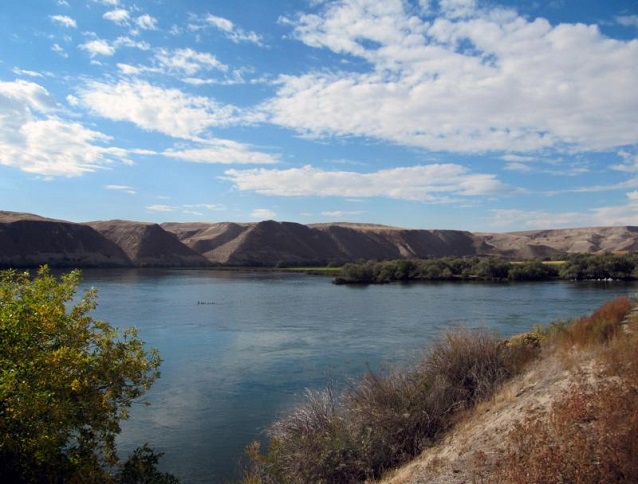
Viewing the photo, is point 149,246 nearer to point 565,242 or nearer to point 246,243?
point 246,243

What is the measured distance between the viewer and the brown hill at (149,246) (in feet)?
351

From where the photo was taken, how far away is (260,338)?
1081 inches

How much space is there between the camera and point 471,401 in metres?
11.2

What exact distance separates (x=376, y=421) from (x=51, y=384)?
5650mm

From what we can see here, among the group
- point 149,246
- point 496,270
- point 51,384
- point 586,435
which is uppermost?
point 149,246

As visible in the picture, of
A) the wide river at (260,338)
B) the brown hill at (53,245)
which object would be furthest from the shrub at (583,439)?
the brown hill at (53,245)

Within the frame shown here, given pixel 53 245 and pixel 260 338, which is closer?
pixel 260 338

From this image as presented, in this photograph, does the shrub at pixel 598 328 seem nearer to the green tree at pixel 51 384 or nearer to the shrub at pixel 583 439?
the shrub at pixel 583 439

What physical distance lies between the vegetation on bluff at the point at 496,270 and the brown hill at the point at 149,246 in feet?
170

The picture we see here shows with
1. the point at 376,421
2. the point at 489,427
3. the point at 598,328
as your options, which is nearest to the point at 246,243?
the point at 598,328

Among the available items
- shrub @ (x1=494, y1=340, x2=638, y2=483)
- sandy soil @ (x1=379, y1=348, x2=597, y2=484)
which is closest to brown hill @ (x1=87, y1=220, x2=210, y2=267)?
sandy soil @ (x1=379, y1=348, x2=597, y2=484)

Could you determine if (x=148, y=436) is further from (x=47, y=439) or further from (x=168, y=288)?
(x=168, y=288)

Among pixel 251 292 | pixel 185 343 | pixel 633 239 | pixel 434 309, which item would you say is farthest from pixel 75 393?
pixel 633 239

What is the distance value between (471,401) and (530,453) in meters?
4.49
